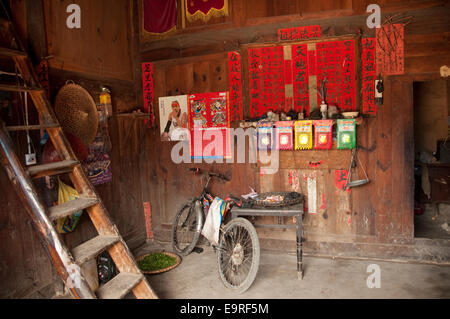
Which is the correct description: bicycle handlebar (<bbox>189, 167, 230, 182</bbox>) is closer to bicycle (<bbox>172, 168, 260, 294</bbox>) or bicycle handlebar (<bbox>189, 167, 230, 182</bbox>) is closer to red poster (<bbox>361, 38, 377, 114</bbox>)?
bicycle (<bbox>172, 168, 260, 294</bbox>)

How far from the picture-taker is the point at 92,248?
2.66 metres

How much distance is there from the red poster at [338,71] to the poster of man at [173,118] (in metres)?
2.09

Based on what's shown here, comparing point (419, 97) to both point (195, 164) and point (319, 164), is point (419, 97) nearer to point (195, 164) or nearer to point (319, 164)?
point (319, 164)

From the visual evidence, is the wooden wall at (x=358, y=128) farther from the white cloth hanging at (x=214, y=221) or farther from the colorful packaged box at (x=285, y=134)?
the white cloth hanging at (x=214, y=221)

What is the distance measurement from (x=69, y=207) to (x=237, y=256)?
6.51 ft

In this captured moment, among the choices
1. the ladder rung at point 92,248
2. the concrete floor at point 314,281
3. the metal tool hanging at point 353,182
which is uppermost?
the metal tool hanging at point 353,182

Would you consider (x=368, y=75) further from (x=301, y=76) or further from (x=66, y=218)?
(x=66, y=218)

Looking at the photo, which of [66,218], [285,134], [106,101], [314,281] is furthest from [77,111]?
[314,281]

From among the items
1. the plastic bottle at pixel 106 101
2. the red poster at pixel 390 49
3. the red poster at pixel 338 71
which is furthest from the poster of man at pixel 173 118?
the red poster at pixel 390 49

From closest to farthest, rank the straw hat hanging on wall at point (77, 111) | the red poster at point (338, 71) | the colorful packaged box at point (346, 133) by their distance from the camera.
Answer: the straw hat hanging on wall at point (77, 111) → the colorful packaged box at point (346, 133) → the red poster at point (338, 71)

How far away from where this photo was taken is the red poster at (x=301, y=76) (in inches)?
174

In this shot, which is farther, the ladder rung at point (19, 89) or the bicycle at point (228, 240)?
the bicycle at point (228, 240)

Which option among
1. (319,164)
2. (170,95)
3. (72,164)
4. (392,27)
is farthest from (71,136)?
(392,27)

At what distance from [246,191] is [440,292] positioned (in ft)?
8.55
